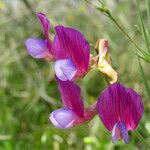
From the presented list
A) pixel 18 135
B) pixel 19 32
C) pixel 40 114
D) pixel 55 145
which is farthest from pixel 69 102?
pixel 19 32

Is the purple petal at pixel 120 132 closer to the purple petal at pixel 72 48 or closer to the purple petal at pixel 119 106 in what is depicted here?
the purple petal at pixel 119 106

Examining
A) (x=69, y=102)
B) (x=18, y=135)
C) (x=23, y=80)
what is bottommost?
(x=23, y=80)

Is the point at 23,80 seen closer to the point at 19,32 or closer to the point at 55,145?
the point at 19,32

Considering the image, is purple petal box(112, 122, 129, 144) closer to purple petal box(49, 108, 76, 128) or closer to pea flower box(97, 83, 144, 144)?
pea flower box(97, 83, 144, 144)

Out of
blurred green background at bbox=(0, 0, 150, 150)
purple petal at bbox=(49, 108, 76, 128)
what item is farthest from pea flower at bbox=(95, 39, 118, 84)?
blurred green background at bbox=(0, 0, 150, 150)

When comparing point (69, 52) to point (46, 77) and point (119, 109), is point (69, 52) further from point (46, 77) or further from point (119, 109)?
point (46, 77)
